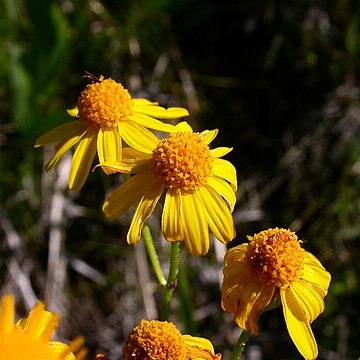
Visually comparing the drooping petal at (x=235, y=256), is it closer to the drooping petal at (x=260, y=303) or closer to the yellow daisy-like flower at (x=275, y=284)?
the yellow daisy-like flower at (x=275, y=284)

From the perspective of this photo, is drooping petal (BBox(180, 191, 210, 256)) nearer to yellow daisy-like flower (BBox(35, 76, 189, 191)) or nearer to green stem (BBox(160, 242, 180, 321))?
green stem (BBox(160, 242, 180, 321))

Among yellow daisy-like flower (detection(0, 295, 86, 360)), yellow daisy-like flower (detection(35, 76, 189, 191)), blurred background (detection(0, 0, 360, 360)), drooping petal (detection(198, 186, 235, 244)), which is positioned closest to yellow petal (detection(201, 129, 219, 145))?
yellow daisy-like flower (detection(35, 76, 189, 191))

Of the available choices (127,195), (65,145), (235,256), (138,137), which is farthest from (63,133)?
(235,256)

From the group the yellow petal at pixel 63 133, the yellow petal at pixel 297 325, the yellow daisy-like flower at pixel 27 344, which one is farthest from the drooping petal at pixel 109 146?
the yellow daisy-like flower at pixel 27 344

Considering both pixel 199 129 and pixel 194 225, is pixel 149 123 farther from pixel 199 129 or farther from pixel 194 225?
pixel 199 129

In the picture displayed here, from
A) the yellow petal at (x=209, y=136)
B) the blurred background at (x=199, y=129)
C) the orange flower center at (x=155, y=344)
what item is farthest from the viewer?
the blurred background at (x=199, y=129)
